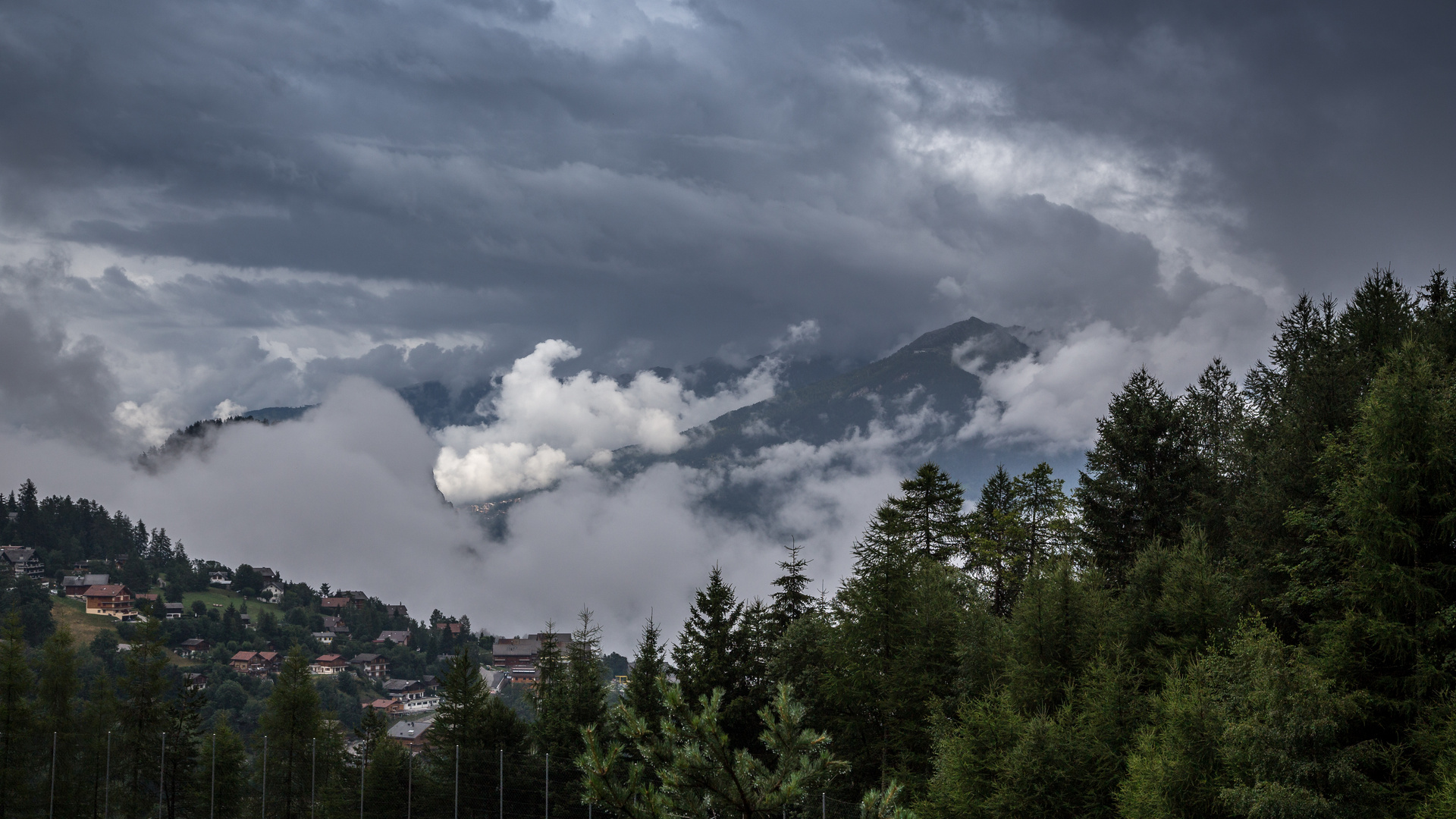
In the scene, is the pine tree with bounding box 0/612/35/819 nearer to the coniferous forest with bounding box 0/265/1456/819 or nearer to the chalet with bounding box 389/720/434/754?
the coniferous forest with bounding box 0/265/1456/819

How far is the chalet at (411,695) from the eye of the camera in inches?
7332

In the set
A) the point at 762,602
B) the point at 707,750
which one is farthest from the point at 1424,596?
the point at 762,602

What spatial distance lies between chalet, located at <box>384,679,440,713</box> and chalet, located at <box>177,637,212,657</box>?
36.8 metres

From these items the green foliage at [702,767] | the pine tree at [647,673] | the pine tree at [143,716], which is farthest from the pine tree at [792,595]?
the green foliage at [702,767]

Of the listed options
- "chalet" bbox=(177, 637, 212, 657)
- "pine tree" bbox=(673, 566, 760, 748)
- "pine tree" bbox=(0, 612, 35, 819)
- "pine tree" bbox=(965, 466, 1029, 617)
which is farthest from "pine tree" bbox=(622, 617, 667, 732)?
"chalet" bbox=(177, 637, 212, 657)

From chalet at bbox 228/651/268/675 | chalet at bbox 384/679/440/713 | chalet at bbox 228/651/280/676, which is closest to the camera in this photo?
chalet at bbox 228/651/268/675

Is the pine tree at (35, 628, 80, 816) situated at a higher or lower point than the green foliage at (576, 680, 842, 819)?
lower

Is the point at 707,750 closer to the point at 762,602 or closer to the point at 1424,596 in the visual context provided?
the point at 1424,596

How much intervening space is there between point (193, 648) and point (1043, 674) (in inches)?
7876

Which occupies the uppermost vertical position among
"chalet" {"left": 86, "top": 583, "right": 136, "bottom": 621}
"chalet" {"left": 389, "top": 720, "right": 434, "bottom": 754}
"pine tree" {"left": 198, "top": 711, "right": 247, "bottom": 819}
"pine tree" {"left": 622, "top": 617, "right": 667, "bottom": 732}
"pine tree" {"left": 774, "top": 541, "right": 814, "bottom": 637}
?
"chalet" {"left": 86, "top": 583, "right": 136, "bottom": 621}

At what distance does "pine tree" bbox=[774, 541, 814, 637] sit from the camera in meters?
48.8

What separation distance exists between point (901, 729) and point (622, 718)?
101ft

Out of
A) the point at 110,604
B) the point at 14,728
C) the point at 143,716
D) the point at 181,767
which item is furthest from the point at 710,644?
the point at 110,604

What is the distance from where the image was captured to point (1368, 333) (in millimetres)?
31734
